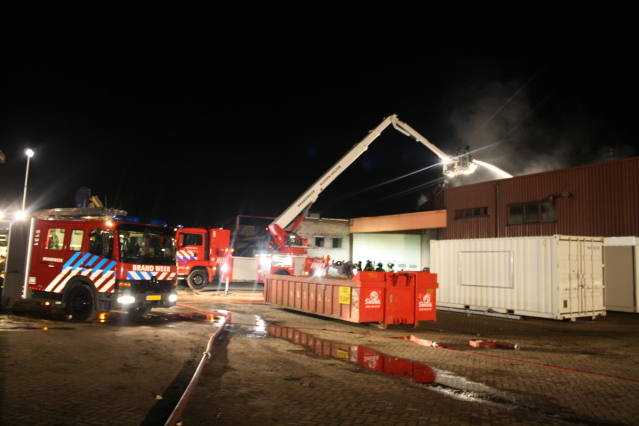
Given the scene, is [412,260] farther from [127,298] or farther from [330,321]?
[127,298]

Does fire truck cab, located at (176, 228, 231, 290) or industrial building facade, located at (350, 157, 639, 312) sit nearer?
industrial building facade, located at (350, 157, 639, 312)

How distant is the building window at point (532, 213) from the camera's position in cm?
1983

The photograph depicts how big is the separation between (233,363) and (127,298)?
15.1 feet

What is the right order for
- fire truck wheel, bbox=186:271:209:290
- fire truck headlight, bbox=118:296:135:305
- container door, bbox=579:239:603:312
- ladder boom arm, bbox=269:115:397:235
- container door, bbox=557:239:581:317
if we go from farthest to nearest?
ladder boom arm, bbox=269:115:397:235, fire truck wheel, bbox=186:271:209:290, container door, bbox=579:239:603:312, container door, bbox=557:239:581:317, fire truck headlight, bbox=118:296:135:305

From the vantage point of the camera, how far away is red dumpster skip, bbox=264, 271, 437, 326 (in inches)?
450

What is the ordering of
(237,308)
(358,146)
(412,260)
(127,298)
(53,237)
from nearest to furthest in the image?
(127,298)
(53,237)
(237,308)
(358,146)
(412,260)

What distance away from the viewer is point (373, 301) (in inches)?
453

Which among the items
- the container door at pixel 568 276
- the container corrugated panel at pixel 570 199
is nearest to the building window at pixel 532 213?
the container corrugated panel at pixel 570 199

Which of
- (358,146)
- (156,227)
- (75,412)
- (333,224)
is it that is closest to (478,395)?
(75,412)

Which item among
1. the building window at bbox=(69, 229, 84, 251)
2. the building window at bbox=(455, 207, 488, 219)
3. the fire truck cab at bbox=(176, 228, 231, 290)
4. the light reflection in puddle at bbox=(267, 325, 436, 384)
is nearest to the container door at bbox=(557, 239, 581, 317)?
the light reflection in puddle at bbox=(267, 325, 436, 384)

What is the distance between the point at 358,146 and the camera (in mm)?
21906

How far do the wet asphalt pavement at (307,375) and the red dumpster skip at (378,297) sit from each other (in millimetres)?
433

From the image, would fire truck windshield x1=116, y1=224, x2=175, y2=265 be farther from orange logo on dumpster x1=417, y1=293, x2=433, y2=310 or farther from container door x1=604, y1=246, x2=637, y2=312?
container door x1=604, y1=246, x2=637, y2=312

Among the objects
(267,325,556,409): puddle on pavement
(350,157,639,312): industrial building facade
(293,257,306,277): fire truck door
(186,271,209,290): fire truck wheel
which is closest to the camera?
(267,325,556,409): puddle on pavement
